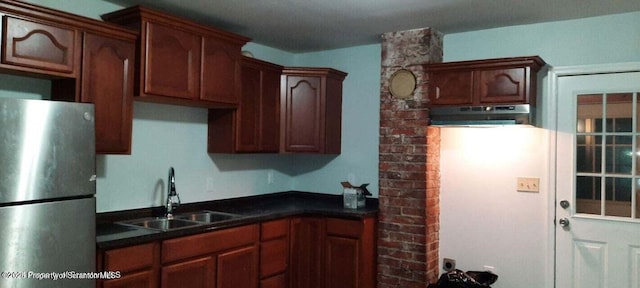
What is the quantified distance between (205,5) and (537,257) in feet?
9.68

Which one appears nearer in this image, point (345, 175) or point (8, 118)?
point (8, 118)

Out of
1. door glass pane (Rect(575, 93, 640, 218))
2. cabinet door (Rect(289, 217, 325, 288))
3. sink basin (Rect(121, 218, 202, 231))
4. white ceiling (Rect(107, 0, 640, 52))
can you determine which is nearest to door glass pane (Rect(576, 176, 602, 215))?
door glass pane (Rect(575, 93, 640, 218))

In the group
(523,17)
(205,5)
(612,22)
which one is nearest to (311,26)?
(205,5)

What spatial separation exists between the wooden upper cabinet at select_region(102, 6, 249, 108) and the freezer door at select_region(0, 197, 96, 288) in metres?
0.93

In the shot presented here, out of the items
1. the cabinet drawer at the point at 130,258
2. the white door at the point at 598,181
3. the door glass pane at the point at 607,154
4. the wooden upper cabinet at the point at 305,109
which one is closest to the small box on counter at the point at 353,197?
the wooden upper cabinet at the point at 305,109

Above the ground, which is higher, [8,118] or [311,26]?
[311,26]

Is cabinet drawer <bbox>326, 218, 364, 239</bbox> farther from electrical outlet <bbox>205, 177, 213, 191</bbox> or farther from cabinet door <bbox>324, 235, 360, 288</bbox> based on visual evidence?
electrical outlet <bbox>205, 177, 213, 191</bbox>

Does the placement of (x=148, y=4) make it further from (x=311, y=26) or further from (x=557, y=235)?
(x=557, y=235)

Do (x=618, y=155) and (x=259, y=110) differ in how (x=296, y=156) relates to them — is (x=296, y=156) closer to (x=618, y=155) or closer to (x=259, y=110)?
(x=259, y=110)

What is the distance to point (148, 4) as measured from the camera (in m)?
3.17

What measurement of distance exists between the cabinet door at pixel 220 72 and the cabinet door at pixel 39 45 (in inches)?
34.1

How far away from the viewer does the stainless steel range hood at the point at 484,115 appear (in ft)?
10.6

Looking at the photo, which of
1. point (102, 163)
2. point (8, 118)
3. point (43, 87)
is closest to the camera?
point (8, 118)

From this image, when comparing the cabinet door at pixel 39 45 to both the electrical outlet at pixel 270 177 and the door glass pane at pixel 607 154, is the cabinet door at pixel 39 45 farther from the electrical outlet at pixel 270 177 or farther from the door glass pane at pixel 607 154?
the door glass pane at pixel 607 154
